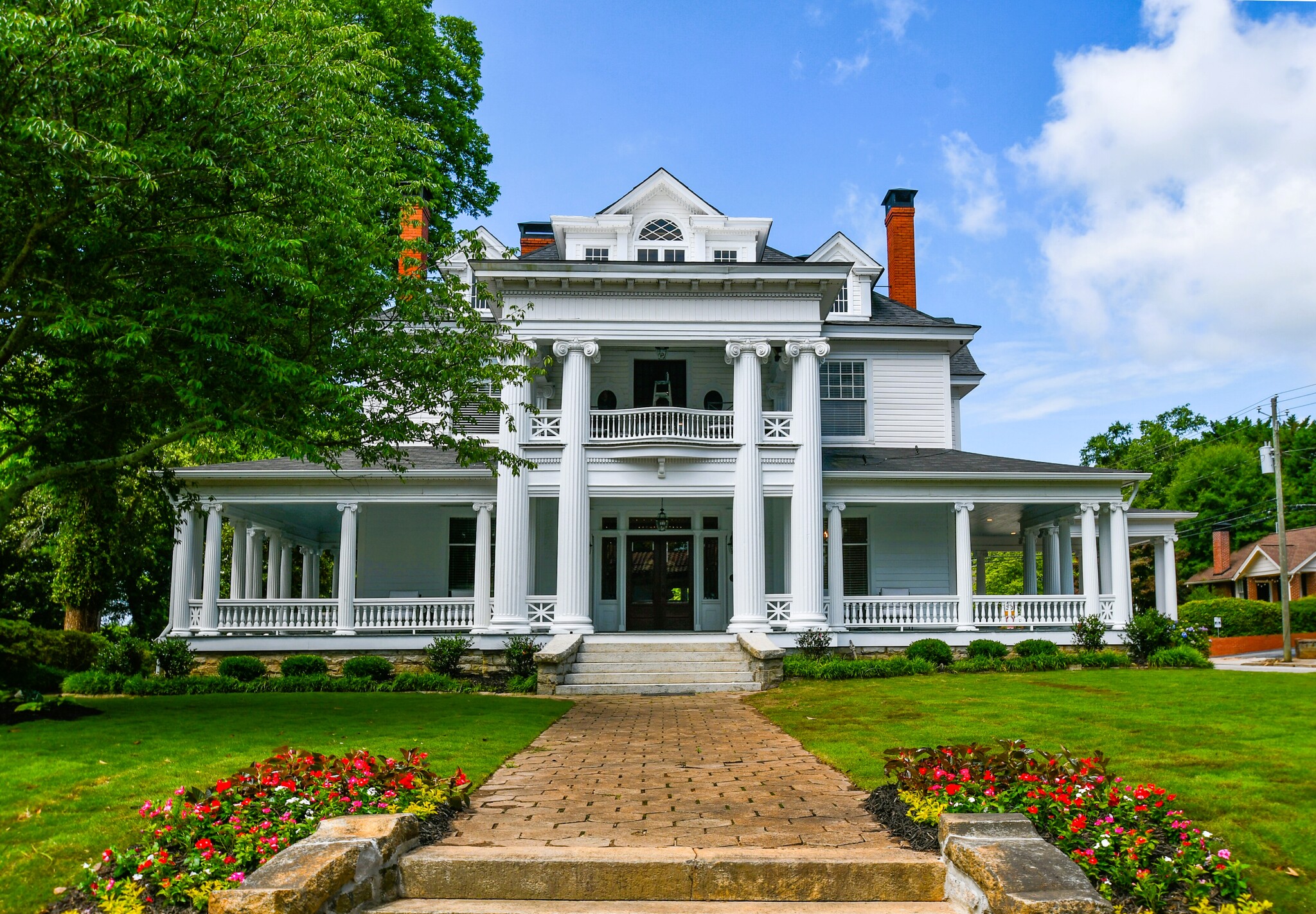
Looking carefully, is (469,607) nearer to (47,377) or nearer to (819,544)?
(819,544)

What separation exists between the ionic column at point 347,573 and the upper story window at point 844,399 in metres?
11.6

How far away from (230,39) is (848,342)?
17.1 m

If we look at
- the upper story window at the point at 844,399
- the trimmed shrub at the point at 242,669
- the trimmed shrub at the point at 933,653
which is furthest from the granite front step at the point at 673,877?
the upper story window at the point at 844,399

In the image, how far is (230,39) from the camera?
411 inches

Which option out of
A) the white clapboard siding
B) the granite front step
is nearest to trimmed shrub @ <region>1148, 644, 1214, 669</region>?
the white clapboard siding

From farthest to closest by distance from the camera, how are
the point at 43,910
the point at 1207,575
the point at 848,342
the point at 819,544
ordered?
the point at 1207,575
the point at 848,342
the point at 819,544
the point at 43,910

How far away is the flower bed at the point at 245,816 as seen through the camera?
577cm

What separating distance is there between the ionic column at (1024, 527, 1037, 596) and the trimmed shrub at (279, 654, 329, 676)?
18.4 metres

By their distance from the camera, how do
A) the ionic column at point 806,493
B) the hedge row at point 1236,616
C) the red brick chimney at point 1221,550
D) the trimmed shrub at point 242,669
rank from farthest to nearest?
the red brick chimney at point 1221,550 < the hedge row at point 1236,616 < the ionic column at point 806,493 < the trimmed shrub at point 242,669

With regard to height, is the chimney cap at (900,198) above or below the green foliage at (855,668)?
above

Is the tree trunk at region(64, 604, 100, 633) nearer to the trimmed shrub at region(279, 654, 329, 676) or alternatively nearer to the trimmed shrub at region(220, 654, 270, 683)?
the trimmed shrub at region(220, 654, 270, 683)

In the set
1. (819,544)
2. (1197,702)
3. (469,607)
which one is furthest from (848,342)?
(1197,702)

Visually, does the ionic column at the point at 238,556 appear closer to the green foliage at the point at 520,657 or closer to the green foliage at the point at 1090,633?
the green foliage at the point at 520,657

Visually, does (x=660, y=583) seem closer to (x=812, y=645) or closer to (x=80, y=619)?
(x=812, y=645)
